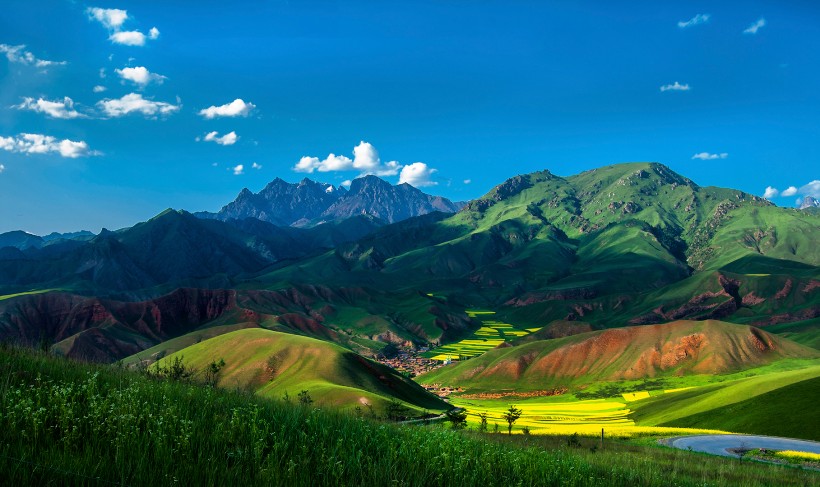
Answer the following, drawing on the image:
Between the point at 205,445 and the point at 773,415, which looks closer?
the point at 205,445

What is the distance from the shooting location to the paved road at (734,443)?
59000 mm

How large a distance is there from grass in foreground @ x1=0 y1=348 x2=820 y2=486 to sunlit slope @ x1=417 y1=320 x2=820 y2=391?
18255 centimetres

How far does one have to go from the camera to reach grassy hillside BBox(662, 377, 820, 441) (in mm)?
71125

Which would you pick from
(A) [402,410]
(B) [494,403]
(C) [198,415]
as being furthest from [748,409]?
(C) [198,415]

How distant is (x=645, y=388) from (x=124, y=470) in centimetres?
18046

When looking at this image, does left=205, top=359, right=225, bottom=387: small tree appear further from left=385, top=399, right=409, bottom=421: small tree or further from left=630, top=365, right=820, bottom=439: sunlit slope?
left=630, top=365, right=820, bottom=439: sunlit slope

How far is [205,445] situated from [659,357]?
19979 centimetres

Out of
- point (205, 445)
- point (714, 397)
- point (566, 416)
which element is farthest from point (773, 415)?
point (205, 445)

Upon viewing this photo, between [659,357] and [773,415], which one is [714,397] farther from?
[659,357]

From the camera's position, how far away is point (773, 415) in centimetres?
7756

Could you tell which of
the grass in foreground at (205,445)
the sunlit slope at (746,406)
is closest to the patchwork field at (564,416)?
the sunlit slope at (746,406)

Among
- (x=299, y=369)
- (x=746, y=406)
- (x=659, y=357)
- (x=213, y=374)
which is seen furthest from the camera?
(x=659, y=357)

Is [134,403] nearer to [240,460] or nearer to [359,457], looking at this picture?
[240,460]

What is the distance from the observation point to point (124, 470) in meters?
8.69
